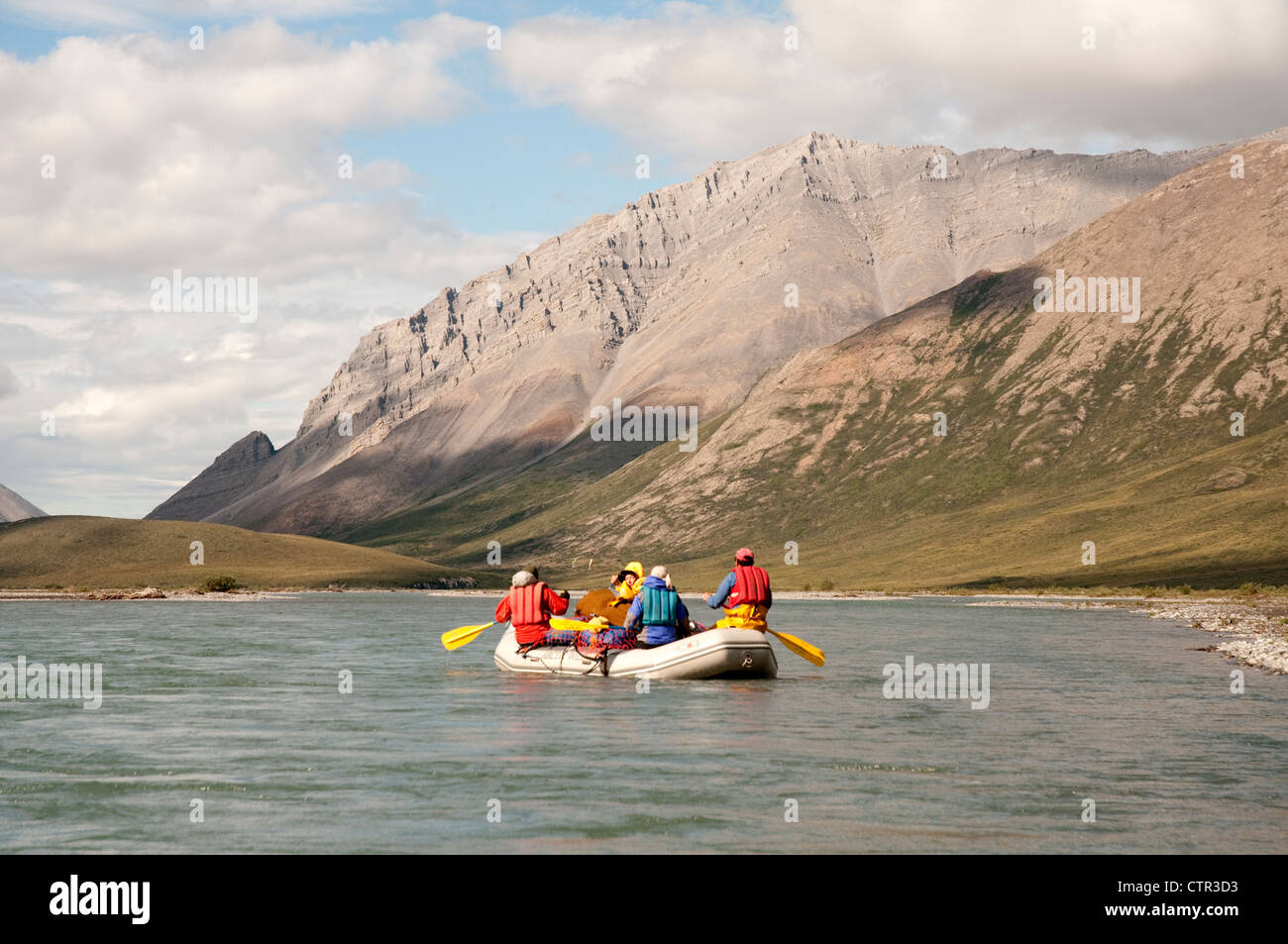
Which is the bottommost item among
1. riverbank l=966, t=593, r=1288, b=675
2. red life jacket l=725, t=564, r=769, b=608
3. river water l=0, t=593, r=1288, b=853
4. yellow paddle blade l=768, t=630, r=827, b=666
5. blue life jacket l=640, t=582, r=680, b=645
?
riverbank l=966, t=593, r=1288, b=675

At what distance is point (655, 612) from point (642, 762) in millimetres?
15292

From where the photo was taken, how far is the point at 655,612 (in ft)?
139

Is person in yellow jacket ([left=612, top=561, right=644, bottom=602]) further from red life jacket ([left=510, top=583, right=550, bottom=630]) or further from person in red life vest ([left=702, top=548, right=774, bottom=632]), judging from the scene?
person in red life vest ([left=702, top=548, right=774, bottom=632])

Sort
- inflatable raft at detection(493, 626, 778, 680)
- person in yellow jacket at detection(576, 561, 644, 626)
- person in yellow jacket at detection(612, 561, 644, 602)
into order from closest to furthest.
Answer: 1. inflatable raft at detection(493, 626, 778, 680)
2. person in yellow jacket at detection(612, 561, 644, 602)
3. person in yellow jacket at detection(576, 561, 644, 626)

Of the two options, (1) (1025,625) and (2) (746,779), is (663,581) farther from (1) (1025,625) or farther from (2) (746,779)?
(1) (1025,625)

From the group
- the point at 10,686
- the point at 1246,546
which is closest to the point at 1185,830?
the point at 10,686

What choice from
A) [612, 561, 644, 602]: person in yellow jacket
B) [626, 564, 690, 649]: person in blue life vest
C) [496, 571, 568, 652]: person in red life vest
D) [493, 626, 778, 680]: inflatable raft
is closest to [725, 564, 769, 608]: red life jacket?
[493, 626, 778, 680]: inflatable raft

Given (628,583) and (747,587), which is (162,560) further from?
(747,587)

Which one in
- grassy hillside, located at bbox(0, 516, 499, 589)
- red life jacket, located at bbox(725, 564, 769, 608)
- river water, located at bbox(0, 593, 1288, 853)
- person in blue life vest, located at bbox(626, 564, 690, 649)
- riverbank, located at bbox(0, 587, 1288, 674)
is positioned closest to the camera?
river water, located at bbox(0, 593, 1288, 853)

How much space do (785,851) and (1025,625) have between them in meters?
65.9

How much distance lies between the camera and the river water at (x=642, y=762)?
20.0 metres

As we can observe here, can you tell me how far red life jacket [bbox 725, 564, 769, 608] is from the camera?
40844 mm

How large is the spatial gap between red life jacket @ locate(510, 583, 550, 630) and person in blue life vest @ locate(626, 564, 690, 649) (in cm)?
315
